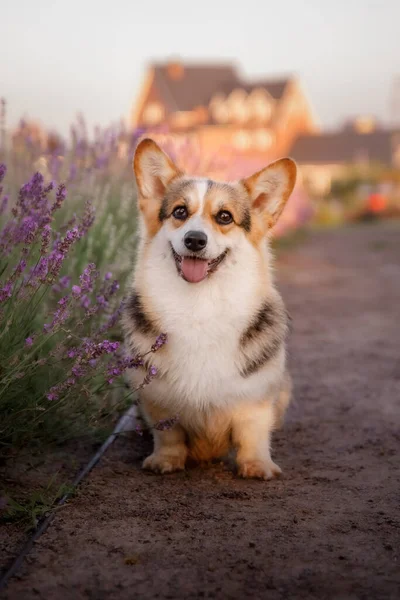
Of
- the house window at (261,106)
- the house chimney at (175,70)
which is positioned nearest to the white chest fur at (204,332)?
the house window at (261,106)

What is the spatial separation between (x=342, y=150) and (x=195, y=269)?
171 ft

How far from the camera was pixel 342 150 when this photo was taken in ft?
178

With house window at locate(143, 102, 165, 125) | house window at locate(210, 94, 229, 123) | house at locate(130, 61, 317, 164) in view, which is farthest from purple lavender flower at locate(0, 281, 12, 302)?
house window at locate(210, 94, 229, 123)

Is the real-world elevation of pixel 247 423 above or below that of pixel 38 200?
below

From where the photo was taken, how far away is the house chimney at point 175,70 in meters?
53.2

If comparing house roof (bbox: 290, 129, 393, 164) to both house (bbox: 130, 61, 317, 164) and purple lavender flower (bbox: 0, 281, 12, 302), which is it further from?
purple lavender flower (bbox: 0, 281, 12, 302)

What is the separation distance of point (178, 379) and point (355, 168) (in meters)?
36.1

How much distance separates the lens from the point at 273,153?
50.1 meters

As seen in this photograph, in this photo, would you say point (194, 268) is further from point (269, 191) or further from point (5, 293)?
point (5, 293)

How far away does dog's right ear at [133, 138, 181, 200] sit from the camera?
4.12 meters

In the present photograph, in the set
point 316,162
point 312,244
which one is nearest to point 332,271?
point 312,244

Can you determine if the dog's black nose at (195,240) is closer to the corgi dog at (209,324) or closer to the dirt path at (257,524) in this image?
Answer: the corgi dog at (209,324)

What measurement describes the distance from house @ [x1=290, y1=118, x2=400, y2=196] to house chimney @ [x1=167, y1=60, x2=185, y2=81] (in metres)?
8.99

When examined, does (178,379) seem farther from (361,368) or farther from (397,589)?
(361,368)
